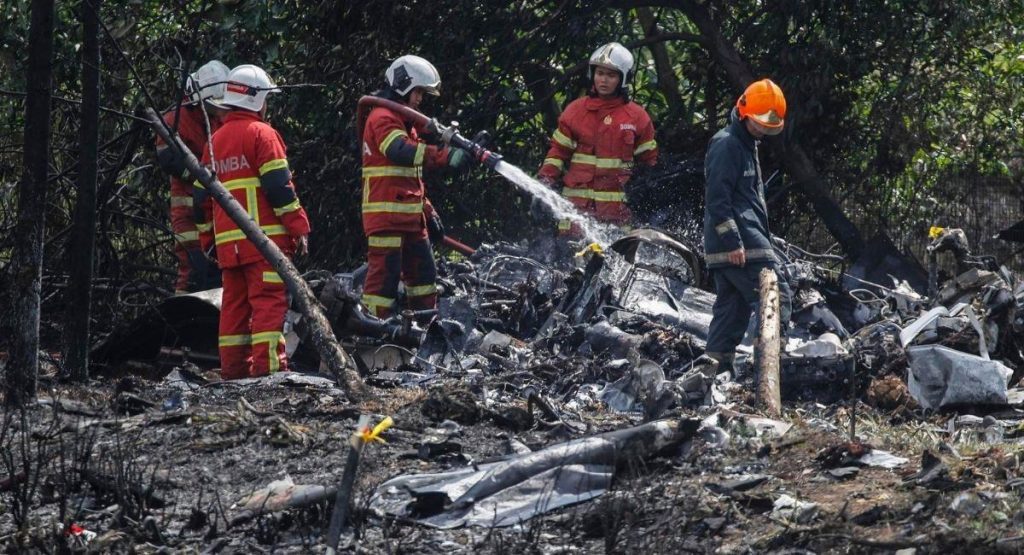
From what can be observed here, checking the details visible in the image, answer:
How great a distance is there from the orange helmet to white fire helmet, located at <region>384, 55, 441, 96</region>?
2.26 m

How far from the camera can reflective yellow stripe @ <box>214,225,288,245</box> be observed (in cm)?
797

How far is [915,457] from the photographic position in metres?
5.39

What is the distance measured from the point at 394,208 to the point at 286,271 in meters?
A: 1.89

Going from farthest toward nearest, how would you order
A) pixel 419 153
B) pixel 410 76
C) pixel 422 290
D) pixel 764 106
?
pixel 422 290 → pixel 410 76 → pixel 419 153 → pixel 764 106

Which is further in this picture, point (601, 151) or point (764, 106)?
point (601, 151)

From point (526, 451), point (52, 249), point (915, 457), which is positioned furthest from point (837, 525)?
point (52, 249)

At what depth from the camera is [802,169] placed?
12141 mm

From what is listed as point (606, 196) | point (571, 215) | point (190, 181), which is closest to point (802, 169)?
point (606, 196)

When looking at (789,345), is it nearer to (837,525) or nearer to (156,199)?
(837,525)

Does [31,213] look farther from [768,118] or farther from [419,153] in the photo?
[768,118]

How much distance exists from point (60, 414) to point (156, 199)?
505 centimetres

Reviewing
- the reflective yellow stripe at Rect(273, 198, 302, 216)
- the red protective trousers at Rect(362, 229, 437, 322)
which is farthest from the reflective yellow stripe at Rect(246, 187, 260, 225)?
the red protective trousers at Rect(362, 229, 437, 322)

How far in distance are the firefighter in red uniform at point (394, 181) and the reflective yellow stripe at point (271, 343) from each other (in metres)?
1.48

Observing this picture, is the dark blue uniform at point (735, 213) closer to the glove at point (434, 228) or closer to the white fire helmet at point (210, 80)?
the glove at point (434, 228)
